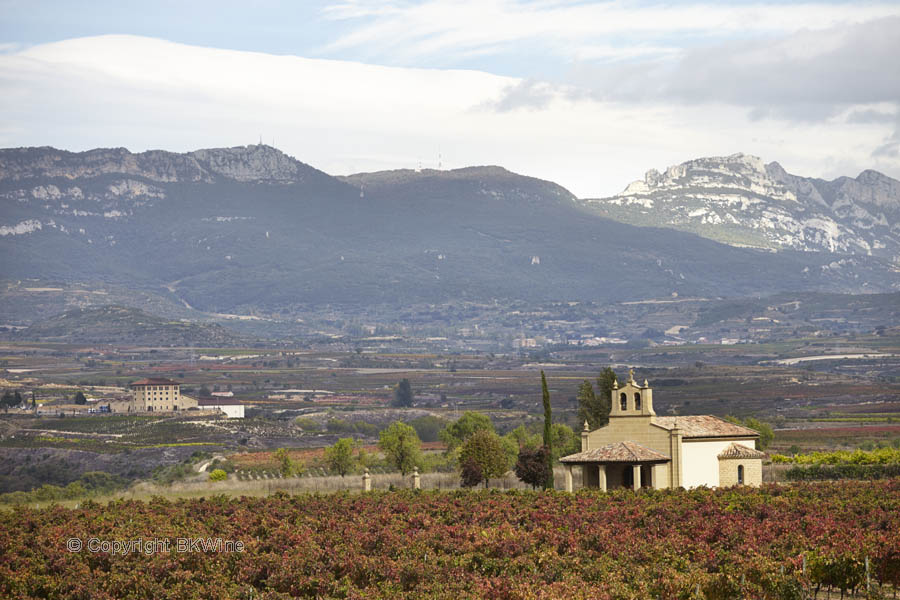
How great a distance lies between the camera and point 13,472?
143375 millimetres

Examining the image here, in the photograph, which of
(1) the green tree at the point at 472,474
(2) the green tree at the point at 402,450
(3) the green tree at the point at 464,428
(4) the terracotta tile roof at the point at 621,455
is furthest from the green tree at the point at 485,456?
(3) the green tree at the point at 464,428

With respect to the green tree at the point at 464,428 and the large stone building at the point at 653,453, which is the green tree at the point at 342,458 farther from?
the large stone building at the point at 653,453

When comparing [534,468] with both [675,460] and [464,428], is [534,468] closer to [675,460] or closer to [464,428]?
[675,460]

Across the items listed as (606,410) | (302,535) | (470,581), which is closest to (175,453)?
(606,410)

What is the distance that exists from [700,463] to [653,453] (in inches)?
148

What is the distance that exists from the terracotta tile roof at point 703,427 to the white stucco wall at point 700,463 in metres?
0.53

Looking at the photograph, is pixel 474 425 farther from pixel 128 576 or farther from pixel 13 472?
pixel 128 576

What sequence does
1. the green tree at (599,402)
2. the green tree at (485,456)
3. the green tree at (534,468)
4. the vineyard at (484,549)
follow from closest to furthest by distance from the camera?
the vineyard at (484,549) < the green tree at (534,468) < the green tree at (485,456) < the green tree at (599,402)

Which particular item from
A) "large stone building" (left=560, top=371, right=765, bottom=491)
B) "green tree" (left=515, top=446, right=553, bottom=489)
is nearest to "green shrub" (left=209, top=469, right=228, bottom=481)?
"green tree" (left=515, top=446, right=553, bottom=489)

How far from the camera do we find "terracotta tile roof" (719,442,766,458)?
7431cm

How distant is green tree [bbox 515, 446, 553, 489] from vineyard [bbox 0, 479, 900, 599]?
15202 mm

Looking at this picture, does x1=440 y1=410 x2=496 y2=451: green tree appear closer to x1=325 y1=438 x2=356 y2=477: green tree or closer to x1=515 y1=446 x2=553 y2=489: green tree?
x1=325 y1=438 x2=356 y2=477: green tree

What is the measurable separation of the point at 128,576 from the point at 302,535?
9.13m

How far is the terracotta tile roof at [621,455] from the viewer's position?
70.2m
